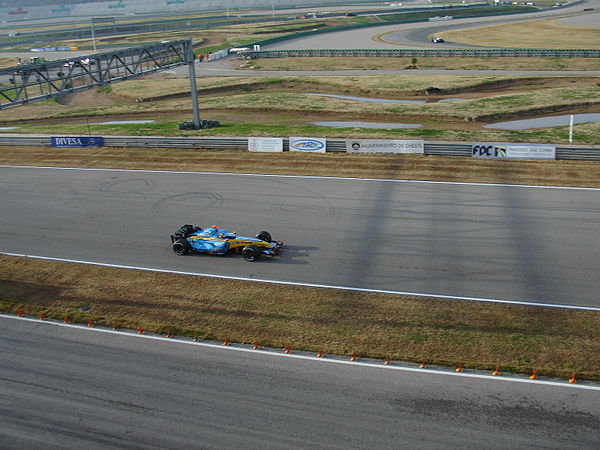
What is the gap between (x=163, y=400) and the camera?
40.3ft

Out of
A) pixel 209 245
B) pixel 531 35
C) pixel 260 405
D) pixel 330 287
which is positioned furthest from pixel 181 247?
pixel 531 35

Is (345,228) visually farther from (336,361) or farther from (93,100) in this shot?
(93,100)

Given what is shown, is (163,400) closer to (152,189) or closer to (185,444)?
(185,444)

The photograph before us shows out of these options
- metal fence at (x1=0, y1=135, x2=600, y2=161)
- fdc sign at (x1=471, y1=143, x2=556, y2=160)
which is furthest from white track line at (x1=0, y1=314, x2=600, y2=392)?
metal fence at (x1=0, y1=135, x2=600, y2=161)

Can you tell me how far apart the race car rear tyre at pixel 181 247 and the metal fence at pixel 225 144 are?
1393cm

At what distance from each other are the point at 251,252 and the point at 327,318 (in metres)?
4.52

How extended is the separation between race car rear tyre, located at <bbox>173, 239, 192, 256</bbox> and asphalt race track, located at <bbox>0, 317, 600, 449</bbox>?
5.87 m

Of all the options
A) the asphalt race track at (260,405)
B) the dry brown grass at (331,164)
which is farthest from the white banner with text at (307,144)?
the asphalt race track at (260,405)

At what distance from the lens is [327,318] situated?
1542 centimetres

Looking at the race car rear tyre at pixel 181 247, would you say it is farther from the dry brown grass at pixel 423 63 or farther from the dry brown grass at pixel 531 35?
the dry brown grass at pixel 531 35

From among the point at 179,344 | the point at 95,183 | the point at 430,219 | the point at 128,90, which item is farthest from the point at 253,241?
the point at 128,90

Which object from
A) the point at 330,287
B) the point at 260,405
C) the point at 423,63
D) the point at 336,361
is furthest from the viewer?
the point at 423,63

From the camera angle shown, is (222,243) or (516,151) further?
(516,151)

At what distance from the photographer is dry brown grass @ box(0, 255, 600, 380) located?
13617 mm
